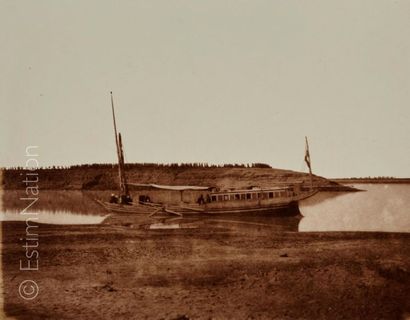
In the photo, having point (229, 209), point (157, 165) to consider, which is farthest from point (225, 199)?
point (157, 165)

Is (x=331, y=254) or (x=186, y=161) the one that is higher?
(x=186, y=161)

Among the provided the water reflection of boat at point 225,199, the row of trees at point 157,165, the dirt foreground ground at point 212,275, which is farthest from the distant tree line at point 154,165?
the dirt foreground ground at point 212,275

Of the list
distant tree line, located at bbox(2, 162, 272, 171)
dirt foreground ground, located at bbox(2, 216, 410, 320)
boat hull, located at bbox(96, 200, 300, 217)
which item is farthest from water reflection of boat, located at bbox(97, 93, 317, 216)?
dirt foreground ground, located at bbox(2, 216, 410, 320)

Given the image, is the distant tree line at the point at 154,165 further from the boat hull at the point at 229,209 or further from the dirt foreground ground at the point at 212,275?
the dirt foreground ground at the point at 212,275

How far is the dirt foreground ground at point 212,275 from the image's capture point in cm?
546

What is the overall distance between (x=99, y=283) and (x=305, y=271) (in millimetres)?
2508

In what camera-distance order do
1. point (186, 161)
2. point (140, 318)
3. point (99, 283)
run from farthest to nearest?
1. point (186, 161)
2. point (99, 283)
3. point (140, 318)

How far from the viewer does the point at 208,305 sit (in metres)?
5.45

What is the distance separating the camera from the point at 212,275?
5.71 meters

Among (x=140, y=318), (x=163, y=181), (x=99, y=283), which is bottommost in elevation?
(x=140, y=318)

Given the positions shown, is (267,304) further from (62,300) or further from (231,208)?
(62,300)

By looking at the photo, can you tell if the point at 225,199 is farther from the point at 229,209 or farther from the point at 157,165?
the point at 157,165

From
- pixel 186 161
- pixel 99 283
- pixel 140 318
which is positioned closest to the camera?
pixel 140 318

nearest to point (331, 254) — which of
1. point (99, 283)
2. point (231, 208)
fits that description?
point (231, 208)
